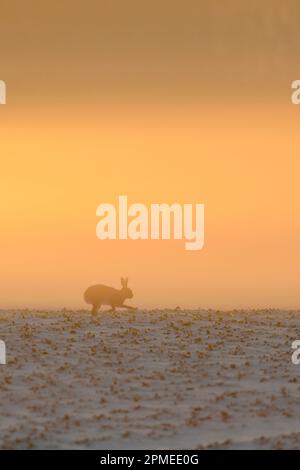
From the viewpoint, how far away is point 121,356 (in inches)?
1690

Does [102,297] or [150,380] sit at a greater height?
[102,297]

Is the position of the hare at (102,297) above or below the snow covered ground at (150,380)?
above

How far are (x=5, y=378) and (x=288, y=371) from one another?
9.66 metres

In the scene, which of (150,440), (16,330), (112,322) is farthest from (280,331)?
(150,440)

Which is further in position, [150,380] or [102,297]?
[102,297]

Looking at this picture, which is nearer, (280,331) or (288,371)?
(288,371)

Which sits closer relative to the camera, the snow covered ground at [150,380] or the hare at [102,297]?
the snow covered ground at [150,380]

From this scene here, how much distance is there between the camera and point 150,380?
39.8 meters

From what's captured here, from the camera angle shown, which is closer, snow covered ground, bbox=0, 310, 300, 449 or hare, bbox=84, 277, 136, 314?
snow covered ground, bbox=0, 310, 300, 449

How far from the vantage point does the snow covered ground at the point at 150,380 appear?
108 ft

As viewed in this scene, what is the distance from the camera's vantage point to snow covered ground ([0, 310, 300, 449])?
32.8m

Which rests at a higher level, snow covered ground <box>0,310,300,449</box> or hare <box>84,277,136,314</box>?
hare <box>84,277,136,314</box>
